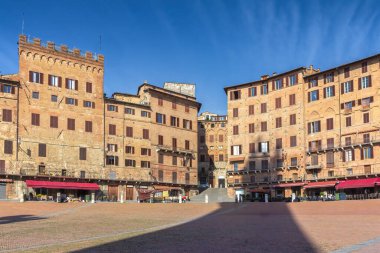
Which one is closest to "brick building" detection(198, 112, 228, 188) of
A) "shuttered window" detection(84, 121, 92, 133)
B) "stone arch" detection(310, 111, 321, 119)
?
"stone arch" detection(310, 111, 321, 119)

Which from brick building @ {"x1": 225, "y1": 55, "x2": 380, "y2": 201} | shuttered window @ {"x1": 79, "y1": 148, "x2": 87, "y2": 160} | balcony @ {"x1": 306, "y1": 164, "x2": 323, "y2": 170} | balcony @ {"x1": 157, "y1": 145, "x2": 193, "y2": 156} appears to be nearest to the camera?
brick building @ {"x1": 225, "y1": 55, "x2": 380, "y2": 201}

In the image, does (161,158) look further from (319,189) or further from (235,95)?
(319,189)

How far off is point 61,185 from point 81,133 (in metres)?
8.00

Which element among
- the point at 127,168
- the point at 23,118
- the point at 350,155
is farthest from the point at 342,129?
the point at 23,118

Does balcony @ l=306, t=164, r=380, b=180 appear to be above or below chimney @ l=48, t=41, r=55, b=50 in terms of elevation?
below

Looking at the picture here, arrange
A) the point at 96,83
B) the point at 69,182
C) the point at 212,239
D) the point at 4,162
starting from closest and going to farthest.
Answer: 1. the point at 212,239
2. the point at 4,162
3. the point at 69,182
4. the point at 96,83

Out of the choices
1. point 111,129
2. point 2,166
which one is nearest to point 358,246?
point 2,166

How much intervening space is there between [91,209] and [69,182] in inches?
737

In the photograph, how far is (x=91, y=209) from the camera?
4669 centimetres

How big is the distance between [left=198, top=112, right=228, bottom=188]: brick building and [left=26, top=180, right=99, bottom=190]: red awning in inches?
1235

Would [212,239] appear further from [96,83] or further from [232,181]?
[232,181]

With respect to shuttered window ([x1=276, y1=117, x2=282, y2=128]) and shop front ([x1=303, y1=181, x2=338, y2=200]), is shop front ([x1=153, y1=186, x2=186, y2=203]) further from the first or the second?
shuttered window ([x1=276, y1=117, x2=282, y2=128])

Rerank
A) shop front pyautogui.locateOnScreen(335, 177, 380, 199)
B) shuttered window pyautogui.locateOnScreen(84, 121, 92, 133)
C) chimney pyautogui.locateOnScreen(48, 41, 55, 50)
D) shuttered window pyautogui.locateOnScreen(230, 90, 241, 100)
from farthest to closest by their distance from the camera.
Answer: shuttered window pyautogui.locateOnScreen(230, 90, 241, 100)
shuttered window pyautogui.locateOnScreen(84, 121, 92, 133)
chimney pyautogui.locateOnScreen(48, 41, 55, 50)
shop front pyautogui.locateOnScreen(335, 177, 380, 199)

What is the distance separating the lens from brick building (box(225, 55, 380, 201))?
213 ft
